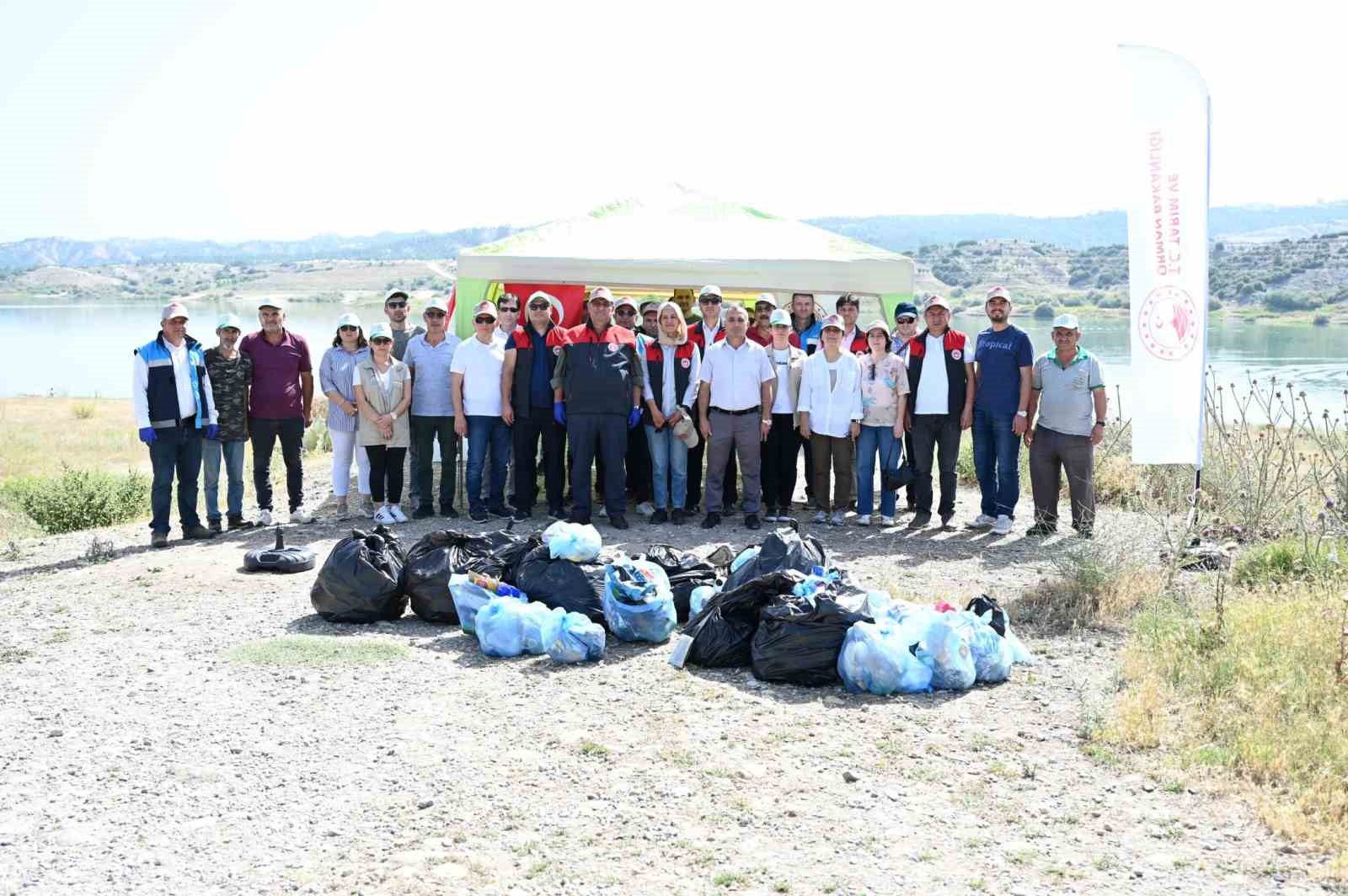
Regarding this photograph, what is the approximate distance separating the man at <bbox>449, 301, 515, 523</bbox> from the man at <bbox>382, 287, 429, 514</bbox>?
0.58m

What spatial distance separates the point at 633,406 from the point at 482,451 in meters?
1.31

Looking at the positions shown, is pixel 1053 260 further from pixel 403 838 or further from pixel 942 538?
pixel 403 838

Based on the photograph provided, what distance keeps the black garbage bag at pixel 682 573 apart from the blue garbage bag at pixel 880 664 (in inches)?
48.8

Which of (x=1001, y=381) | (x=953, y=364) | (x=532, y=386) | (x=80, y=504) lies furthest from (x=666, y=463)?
(x=80, y=504)

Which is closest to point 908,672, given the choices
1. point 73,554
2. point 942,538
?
point 942,538

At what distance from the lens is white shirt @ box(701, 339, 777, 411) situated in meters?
9.27

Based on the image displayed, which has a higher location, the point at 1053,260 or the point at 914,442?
the point at 1053,260

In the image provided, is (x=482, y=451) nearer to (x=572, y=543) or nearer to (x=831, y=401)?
(x=831, y=401)

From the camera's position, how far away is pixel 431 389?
9.62m

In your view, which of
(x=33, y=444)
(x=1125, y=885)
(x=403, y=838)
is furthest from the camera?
(x=33, y=444)

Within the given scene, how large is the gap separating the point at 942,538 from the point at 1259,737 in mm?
4526

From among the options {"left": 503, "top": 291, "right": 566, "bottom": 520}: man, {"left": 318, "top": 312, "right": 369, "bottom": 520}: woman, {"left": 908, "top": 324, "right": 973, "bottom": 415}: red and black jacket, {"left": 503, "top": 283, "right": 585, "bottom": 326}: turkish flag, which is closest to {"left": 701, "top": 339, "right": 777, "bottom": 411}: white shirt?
{"left": 908, "top": 324, "right": 973, "bottom": 415}: red and black jacket

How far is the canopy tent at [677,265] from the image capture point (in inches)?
416

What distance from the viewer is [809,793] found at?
461 cm
